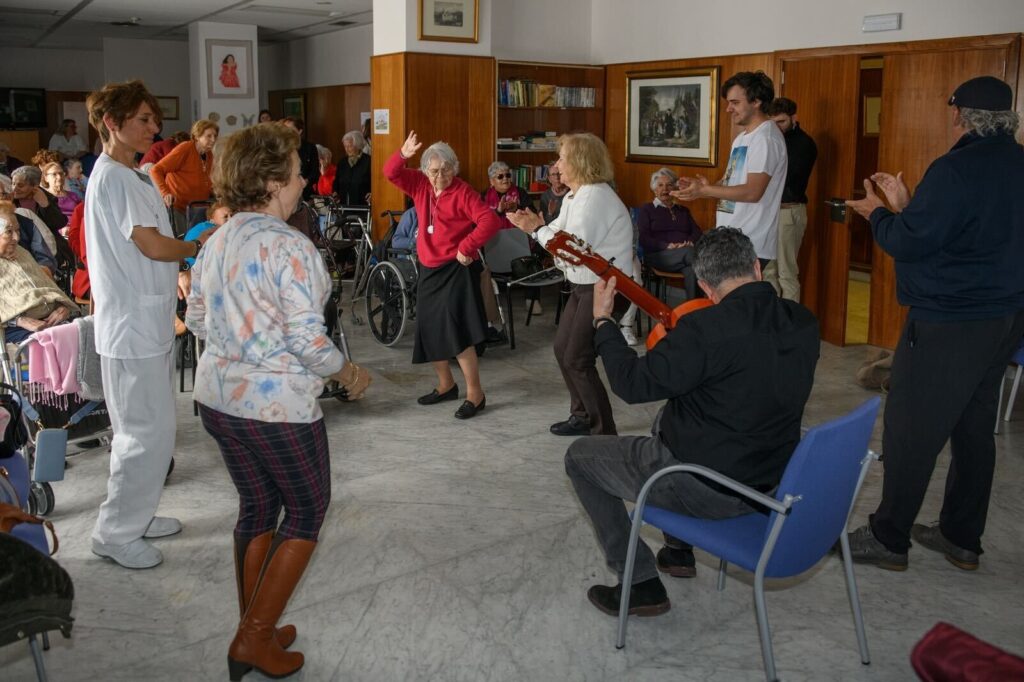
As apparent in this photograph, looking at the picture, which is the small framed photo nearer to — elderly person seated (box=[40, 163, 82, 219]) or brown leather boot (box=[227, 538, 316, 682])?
elderly person seated (box=[40, 163, 82, 219])

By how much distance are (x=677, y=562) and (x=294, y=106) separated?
14.4 m

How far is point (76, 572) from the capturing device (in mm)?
3545

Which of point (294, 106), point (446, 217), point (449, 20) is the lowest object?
point (446, 217)

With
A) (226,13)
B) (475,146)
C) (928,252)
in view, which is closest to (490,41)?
(475,146)

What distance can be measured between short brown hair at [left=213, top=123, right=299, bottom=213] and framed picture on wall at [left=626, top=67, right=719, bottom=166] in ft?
21.1

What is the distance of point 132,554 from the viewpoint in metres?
3.58

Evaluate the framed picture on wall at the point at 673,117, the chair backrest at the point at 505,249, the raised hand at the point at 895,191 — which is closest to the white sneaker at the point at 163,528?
the raised hand at the point at 895,191

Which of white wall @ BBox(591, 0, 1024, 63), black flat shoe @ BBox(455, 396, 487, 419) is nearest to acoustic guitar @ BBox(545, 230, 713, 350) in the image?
black flat shoe @ BBox(455, 396, 487, 419)

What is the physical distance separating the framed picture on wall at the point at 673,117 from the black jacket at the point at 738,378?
19.8ft

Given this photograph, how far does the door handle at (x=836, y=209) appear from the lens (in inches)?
284

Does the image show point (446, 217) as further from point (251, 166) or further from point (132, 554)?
point (251, 166)

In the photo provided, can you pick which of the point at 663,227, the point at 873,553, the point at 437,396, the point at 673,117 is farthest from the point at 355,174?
the point at 873,553

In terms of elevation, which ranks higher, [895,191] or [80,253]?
[895,191]

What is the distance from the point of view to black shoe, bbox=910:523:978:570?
3.61 m
